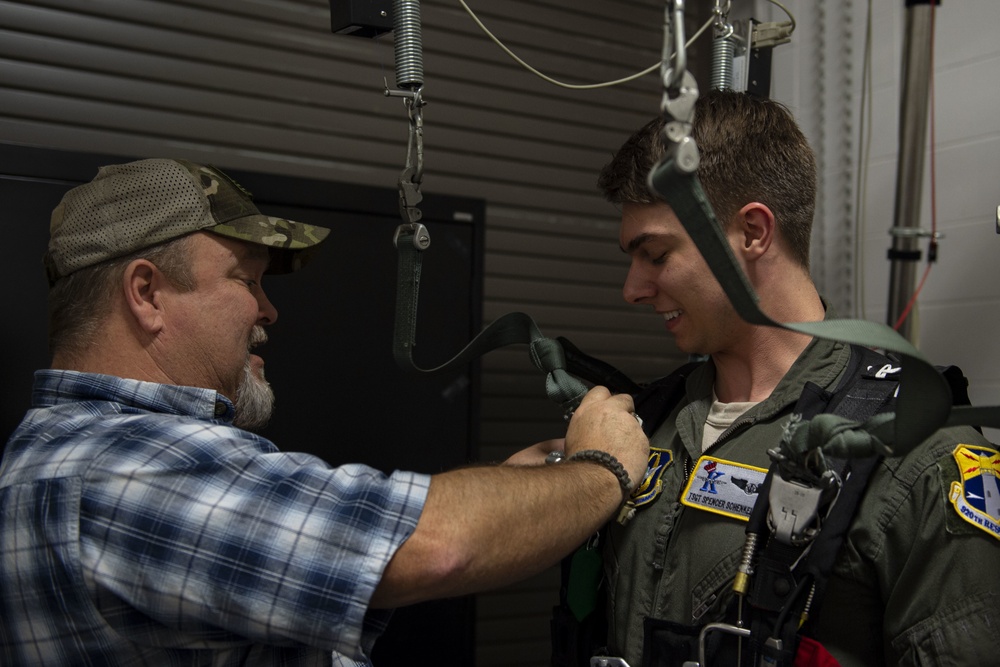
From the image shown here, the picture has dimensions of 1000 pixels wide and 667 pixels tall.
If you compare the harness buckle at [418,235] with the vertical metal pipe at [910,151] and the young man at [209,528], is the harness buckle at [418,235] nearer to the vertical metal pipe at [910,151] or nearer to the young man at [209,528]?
the young man at [209,528]

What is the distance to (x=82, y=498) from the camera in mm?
1345

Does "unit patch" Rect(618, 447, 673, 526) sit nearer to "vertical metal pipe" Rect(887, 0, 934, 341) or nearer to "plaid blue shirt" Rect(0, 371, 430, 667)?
"plaid blue shirt" Rect(0, 371, 430, 667)

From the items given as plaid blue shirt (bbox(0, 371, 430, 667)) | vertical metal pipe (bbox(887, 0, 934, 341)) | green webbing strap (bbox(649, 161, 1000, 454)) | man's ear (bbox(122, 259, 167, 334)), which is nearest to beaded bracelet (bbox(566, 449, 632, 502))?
plaid blue shirt (bbox(0, 371, 430, 667))

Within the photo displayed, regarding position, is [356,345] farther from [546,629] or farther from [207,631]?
[546,629]

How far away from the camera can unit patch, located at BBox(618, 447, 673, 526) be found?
1.88 m

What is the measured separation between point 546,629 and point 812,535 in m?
2.33

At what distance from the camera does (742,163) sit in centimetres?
189

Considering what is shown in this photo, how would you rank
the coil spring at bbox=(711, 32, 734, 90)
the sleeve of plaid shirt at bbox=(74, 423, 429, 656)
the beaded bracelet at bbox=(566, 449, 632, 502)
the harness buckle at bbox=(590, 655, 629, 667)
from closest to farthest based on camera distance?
the sleeve of plaid shirt at bbox=(74, 423, 429, 656) → the beaded bracelet at bbox=(566, 449, 632, 502) → the harness buckle at bbox=(590, 655, 629, 667) → the coil spring at bbox=(711, 32, 734, 90)

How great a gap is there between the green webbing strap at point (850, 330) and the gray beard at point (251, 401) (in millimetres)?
978

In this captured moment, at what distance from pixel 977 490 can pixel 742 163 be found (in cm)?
75

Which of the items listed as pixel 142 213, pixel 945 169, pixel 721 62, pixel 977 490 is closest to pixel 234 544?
pixel 142 213

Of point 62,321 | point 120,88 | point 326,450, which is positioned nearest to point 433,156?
point 120,88

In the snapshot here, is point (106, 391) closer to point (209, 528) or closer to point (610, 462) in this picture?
point (209, 528)

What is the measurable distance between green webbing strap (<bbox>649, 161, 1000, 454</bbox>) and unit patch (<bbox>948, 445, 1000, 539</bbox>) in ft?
0.87
